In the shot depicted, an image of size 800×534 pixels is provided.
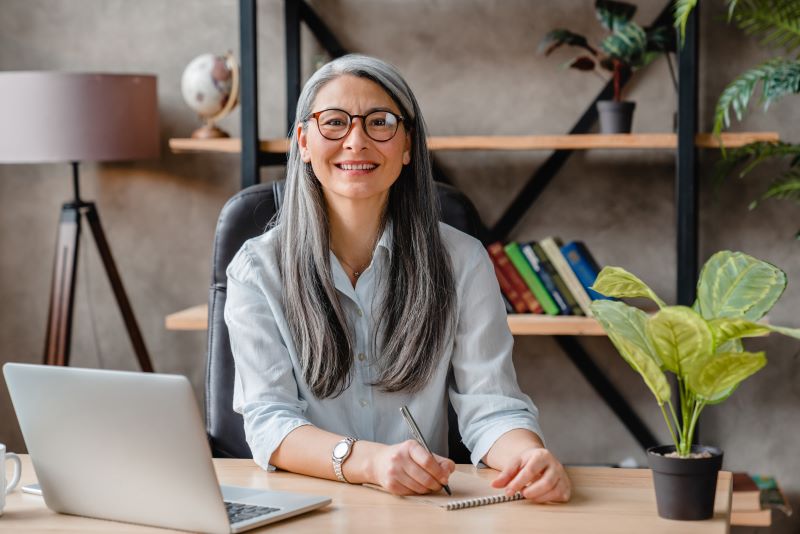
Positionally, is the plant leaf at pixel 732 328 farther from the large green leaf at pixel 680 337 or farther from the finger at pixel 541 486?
the finger at pixel 541 486

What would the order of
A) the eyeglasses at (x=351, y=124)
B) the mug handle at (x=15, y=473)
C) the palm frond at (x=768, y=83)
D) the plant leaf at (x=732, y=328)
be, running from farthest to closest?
the palm frond at (x=768, y=83), the eyeglasses at (x=351, y=124), the mug handle at (x=15, y=473), the plant leaf at (x=732, y=328)

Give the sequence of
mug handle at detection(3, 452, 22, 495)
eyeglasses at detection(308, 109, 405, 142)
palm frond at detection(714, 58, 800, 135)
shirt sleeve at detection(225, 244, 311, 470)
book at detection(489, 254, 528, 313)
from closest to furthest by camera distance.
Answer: mug handle at detection(3, 452, 22, 495)
shirt sleeve at detection(225, 244, 311, 470)
eyeglasses at detection(308, 109, 405, 142)
palm frond at detection(714, 58, 800, 135)
book at detection(489, 254, 528, 313)

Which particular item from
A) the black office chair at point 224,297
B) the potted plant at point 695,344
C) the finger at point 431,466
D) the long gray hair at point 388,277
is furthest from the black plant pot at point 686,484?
the black office chair at point 224,297

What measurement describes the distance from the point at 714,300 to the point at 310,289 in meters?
0.68

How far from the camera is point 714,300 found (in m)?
1.12

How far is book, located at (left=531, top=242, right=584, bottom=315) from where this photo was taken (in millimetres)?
2701

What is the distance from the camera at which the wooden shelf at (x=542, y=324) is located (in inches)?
101

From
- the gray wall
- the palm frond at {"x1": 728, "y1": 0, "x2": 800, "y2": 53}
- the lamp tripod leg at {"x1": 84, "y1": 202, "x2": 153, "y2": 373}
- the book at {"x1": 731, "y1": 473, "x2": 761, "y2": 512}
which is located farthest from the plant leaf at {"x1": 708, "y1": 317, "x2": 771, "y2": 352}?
the lamp tripod leg at {"x1": 84, "y1": 202, "x2": 153, "y2": 373}

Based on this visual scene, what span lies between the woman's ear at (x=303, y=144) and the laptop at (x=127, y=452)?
623mm

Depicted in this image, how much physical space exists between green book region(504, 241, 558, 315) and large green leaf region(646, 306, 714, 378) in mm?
1605

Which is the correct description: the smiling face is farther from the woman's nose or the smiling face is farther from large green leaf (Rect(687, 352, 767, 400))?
large green leaf (Rect(687, 352, 767, 400))

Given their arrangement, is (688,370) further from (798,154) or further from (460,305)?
(798,154)

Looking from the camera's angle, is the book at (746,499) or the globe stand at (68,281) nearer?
the book at (746,499)

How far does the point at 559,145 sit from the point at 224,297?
1115 millimetres
